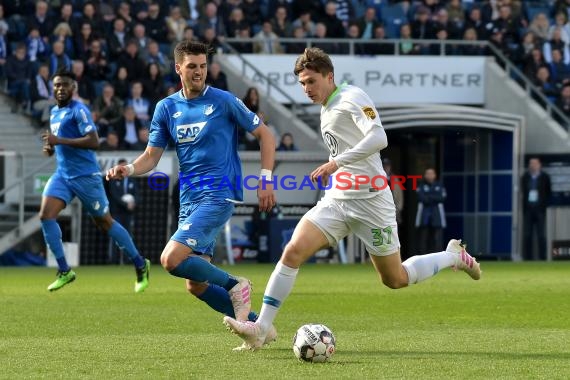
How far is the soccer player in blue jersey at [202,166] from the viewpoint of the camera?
33.0 ft

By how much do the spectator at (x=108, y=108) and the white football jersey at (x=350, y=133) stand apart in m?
17.4

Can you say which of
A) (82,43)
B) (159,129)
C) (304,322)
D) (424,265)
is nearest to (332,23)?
(82,43)

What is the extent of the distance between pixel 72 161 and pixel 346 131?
757 cm

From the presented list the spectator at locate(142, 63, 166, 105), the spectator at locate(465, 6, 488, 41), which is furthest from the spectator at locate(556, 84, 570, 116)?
the spectator at locate(142, 63, 166, 105)

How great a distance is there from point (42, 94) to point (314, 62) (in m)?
17.9

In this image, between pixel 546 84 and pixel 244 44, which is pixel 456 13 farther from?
pixel 244 44

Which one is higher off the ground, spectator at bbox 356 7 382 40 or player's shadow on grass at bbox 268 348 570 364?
spectator at bbox 356 7 382 40

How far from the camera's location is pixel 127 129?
27.2 metres

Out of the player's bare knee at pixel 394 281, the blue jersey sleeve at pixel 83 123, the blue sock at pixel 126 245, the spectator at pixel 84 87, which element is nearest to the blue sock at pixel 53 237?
the blue sock at pixel 126 245

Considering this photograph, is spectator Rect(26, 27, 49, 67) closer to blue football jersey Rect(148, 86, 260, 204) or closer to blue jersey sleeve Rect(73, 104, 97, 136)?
blue jersey sleeve Rect(73, 104, 97, 136)

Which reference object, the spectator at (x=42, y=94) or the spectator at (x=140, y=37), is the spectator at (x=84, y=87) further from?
the spectator at (x=140, y=37)

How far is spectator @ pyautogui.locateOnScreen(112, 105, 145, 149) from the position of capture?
27.2 meters

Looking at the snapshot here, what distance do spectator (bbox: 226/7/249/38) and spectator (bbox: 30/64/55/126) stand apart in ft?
16.4

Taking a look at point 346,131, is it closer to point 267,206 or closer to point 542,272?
point 267,206
